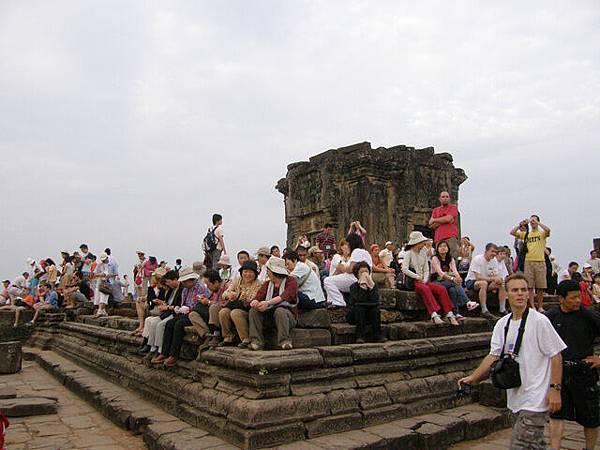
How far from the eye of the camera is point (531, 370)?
11.3 ft

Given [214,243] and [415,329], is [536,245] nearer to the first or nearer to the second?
[415,329]

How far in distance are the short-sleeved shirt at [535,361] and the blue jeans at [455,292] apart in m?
3.64

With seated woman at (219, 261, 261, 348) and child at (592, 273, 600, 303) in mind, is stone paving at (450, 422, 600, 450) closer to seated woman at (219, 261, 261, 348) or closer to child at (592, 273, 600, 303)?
seated woman at (219, 261, 261, 348)

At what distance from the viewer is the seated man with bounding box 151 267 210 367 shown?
618 cm

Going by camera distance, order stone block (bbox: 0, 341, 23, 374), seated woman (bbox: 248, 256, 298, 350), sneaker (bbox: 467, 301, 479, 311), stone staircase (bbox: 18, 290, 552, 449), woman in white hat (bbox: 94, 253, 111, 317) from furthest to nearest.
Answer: woman in white hat (bbox: 94, 253, 111, 317)
stone block (bbox: 0, 341, 23, 374)
sneaker (bbox: 467, 301, 479, 311)
seated woman (bbox: 248, 256, 298, 350)
stone staircase (bbox: 18, 290, 552, 449)

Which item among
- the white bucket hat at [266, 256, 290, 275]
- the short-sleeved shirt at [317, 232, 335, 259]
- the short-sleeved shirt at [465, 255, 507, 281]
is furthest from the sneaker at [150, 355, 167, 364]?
the short-sleeved shirt at [317, 232, 335, 259]

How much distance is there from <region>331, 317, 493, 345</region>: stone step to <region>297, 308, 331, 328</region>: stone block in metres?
0.15

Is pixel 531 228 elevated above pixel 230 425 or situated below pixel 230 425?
above

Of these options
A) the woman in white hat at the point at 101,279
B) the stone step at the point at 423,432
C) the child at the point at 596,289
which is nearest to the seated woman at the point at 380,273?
the stone step at the point at 423,432

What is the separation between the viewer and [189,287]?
6.65 metres

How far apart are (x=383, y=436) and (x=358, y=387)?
69 centimetres

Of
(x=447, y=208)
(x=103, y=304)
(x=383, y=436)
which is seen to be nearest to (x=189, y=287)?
(x=383, y=436)

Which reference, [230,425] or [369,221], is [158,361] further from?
[369,221]

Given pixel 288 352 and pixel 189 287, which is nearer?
pixel 288 352
